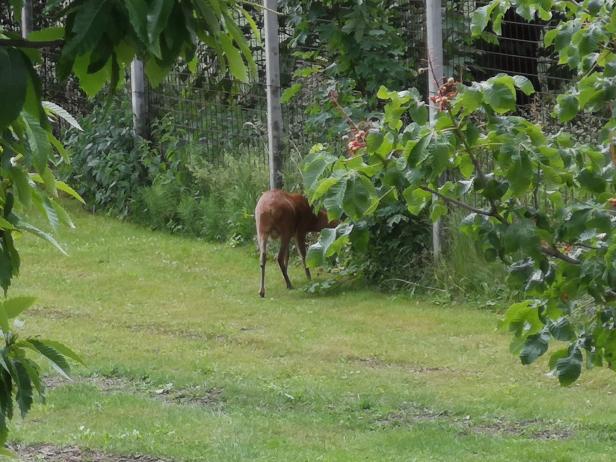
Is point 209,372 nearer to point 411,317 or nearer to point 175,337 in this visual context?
point 175,337

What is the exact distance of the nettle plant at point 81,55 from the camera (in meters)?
2.05

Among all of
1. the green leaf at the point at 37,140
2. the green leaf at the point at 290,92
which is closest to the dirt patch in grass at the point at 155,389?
the green leaf at the point at 290,92

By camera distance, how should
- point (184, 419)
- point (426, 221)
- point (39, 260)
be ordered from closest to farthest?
point (184, 419)
point (426, 221)
point (39, 260)

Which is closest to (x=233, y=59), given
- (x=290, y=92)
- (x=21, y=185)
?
(x=21, y=185)

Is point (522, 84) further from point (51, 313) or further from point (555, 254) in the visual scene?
point (51, 313)

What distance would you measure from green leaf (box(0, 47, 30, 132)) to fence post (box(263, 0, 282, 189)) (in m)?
11.7

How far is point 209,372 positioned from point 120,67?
6774mm

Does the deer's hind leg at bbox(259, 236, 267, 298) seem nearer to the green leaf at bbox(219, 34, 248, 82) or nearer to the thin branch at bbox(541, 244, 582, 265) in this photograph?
the thin branch at bbox(541, 244, 582, 265)

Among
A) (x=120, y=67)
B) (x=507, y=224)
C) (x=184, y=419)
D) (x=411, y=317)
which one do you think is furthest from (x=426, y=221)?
(x=120, y=67)

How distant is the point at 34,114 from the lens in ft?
7.66

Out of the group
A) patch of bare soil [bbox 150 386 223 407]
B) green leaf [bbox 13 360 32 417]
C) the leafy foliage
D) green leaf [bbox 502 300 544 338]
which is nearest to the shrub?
the leafy foliage

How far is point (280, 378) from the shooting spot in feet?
29.2

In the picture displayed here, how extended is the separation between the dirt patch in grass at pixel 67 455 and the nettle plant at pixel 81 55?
3.72 meters

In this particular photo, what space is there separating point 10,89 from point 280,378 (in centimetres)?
698
